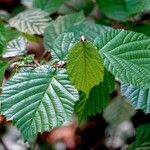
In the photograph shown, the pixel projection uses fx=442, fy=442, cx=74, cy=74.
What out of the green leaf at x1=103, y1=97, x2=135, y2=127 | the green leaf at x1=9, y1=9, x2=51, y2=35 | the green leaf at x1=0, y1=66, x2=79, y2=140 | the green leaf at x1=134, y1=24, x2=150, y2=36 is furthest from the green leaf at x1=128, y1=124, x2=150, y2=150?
the green leaf at x1=0, y1=66, x2=79, y2=140

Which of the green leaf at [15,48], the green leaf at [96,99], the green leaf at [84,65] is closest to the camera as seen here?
the green leaf at [84,65]

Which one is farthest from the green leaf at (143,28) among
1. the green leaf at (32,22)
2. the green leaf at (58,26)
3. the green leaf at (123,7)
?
the green leaf at (32,22)

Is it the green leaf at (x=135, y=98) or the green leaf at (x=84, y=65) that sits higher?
the green leaf at (x=84, y=65)

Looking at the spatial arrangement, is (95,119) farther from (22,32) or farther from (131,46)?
(131,46)

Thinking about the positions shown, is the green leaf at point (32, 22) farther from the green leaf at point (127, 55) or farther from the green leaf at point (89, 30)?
the green leaf at point (127, 55)

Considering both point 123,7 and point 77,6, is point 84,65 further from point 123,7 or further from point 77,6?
point 77,6

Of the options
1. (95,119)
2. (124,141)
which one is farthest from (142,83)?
(95,119)

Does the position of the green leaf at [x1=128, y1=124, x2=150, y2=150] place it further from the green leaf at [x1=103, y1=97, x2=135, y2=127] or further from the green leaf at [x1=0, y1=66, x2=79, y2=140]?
the green leaf at [x1=0, y1=66, x2=79, y2=140]
